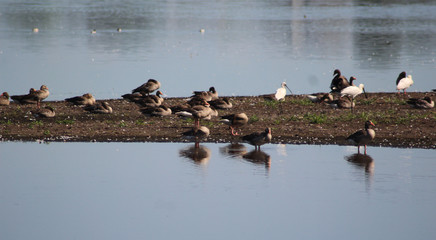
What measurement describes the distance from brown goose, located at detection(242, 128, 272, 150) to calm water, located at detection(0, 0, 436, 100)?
12747 millimetres

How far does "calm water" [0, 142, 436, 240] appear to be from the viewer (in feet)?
47.2

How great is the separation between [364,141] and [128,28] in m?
55.7

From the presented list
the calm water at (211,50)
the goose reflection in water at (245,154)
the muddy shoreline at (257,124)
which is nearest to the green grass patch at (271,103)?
the muddy shoreline at (257,124)

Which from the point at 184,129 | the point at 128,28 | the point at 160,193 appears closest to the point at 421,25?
the point at 128,28

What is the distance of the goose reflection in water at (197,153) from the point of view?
20.3m

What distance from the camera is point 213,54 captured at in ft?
Answer: 172

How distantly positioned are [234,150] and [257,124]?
3.45m

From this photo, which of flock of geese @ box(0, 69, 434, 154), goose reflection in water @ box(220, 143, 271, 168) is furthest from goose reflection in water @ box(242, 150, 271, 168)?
flock of geese @ box(0, 69, 434, 154)

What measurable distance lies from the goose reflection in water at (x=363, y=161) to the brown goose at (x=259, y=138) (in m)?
2.29

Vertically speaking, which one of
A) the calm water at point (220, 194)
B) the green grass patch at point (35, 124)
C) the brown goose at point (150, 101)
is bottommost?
the calm water at point (220, 194)

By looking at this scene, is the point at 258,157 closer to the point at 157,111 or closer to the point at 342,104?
the point at 157,111

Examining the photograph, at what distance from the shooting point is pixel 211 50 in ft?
181

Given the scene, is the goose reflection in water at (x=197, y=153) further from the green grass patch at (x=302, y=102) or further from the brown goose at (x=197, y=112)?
the green grass patch at (x=302, y=102)

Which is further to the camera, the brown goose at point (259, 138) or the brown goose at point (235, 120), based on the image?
the brown goose at point (235, 120)
